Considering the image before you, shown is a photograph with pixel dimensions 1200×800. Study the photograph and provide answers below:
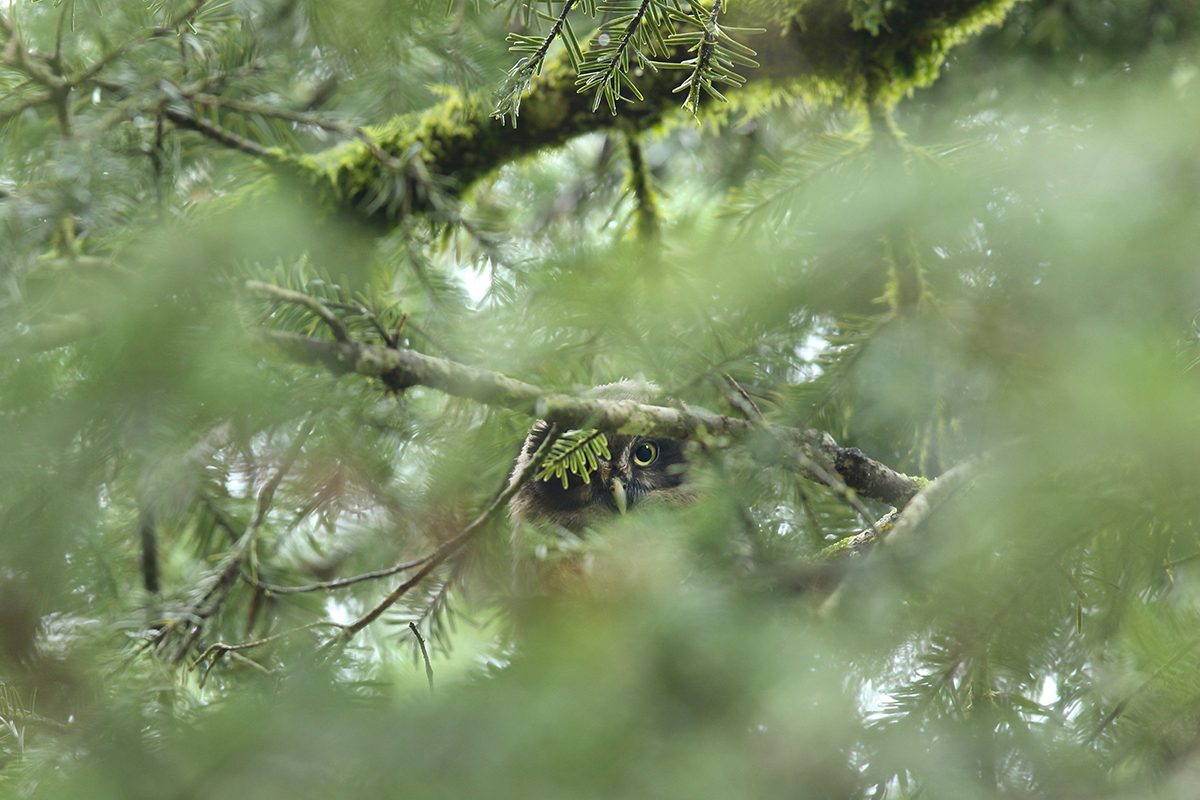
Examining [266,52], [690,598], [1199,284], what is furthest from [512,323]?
[266,52]

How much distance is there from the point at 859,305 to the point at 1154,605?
75 centimetres

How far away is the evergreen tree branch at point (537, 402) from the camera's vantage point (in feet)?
3.58

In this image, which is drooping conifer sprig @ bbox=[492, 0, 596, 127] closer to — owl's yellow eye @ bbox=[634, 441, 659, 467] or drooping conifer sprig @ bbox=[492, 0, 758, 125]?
drooping conifer sprig @ bbox=[492, 0, 758, 125]

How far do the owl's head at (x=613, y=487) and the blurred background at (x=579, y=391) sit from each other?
0.27 m

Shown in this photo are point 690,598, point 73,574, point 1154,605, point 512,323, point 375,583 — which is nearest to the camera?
point 690,598

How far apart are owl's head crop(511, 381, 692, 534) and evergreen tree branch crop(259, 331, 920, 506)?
513mm

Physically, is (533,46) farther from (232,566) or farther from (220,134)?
(220,134)

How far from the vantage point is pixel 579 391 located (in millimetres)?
1160

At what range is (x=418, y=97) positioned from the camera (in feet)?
6.02

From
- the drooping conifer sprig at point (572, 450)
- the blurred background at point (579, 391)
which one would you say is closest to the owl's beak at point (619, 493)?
the blurred background at point (579, 391)

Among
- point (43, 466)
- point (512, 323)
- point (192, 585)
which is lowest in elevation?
point (192, 585)

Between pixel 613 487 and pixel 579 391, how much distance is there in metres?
0.66

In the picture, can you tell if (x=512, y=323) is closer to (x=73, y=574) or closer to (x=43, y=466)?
(x=43, y=466)

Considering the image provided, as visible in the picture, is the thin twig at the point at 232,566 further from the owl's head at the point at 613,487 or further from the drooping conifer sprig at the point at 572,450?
the owl's head at the point at 613,487
